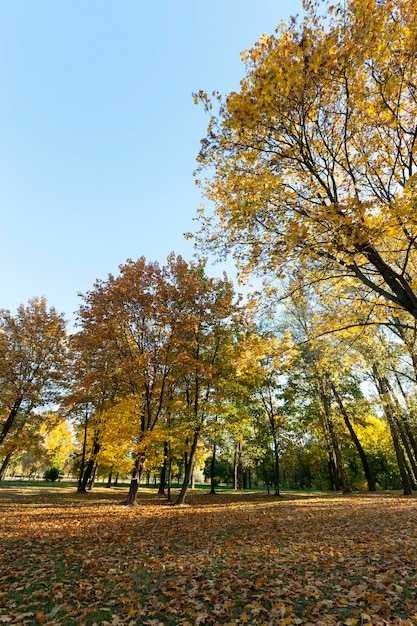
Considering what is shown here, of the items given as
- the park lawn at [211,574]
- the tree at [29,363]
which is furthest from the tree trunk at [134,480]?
the tree at [29,363]

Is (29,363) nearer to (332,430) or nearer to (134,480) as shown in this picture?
(134,480)

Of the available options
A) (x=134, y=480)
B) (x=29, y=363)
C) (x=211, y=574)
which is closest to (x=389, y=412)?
(x=134, y=480)

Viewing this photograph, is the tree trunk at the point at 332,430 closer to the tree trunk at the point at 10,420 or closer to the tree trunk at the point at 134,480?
the tree trunk at the point at 134,480

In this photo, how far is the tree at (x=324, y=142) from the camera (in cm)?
514

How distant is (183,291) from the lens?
16.4m

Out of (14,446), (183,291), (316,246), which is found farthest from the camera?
(14,446)

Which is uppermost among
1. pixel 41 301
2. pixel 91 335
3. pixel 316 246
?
pixel 41 301

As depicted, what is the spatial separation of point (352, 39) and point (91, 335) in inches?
548

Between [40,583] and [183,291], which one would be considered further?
[183,291]

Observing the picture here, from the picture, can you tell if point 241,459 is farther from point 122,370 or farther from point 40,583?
point 40,583

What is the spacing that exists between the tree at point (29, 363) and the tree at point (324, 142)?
60.3ft

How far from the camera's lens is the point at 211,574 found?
17.5ft

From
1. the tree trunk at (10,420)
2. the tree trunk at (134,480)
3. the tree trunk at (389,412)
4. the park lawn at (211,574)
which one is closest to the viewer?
the park lawn at (211,574)

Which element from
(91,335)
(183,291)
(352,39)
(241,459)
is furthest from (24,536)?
(241,459)
